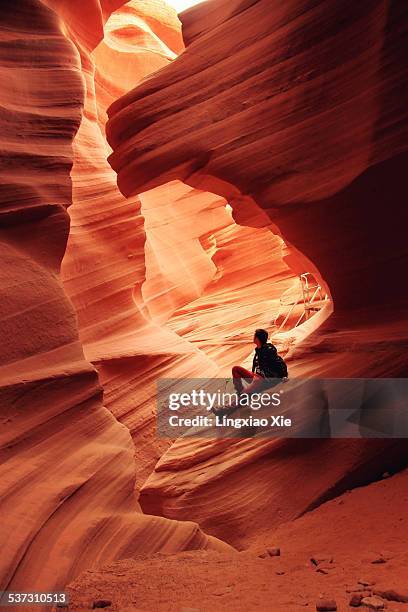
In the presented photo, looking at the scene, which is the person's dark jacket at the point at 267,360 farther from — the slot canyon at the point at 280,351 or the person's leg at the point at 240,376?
the slot canyon at the point at 280,351

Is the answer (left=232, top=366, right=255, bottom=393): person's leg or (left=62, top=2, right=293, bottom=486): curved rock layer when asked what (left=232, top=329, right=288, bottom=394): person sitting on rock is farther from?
(left=62, top=2, right=293, bottom=486): curved rock layer

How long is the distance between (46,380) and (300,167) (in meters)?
3.02

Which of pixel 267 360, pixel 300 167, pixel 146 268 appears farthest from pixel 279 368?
pixel 146 268

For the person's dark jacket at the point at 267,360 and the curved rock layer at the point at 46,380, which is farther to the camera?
the person's dark jacket at the point at 267,360

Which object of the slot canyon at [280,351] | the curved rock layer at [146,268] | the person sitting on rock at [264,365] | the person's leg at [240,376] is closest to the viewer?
the slot canyon at [280,351]

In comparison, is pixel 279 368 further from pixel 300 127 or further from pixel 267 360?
pixel 300 127

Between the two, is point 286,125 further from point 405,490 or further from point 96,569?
point 96,569

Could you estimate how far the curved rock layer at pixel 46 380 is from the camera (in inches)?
119

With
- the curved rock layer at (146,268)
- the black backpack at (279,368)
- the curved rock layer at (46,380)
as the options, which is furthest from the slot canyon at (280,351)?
the curved rock layer at (146,268)

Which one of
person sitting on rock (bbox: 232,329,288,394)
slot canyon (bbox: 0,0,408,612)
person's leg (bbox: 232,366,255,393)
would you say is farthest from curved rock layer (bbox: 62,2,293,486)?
person sitting on rock (bbox: 232,329,288,394)

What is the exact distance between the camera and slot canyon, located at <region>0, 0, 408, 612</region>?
2.97 m

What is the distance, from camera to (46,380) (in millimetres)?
3744

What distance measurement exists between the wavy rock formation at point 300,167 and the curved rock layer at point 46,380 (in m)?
0.97

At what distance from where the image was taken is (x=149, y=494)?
5457 millimetres
